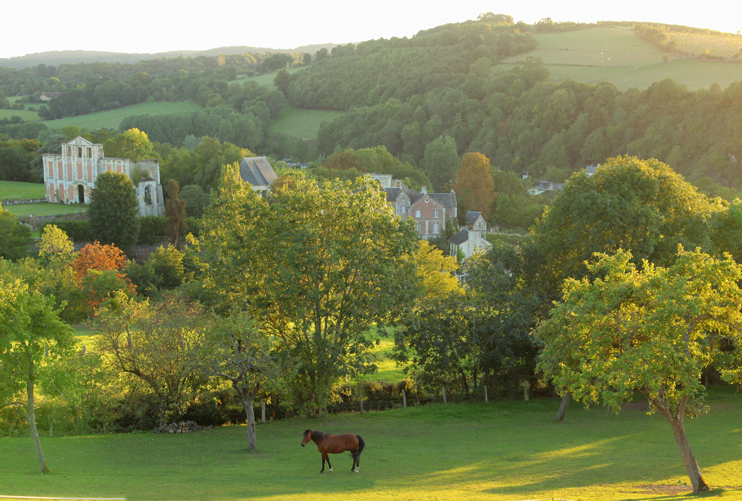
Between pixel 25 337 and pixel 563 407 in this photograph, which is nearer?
pixel 25 337

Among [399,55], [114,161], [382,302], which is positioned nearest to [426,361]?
[382,302]

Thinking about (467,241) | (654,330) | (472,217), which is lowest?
(654,330)

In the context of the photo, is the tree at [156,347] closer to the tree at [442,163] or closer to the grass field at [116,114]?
the tree at [442,163]

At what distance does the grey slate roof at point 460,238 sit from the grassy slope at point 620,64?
83.7m

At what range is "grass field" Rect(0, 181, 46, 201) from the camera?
290ft

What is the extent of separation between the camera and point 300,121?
17538 centimetres

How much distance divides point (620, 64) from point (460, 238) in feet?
371

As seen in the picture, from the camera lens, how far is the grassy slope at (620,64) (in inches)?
5453

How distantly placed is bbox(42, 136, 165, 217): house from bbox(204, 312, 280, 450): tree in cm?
6343

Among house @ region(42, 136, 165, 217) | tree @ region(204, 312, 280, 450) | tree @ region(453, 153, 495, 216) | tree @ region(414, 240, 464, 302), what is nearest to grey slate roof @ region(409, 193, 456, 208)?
tree @ region(453, 153, 495, 216)

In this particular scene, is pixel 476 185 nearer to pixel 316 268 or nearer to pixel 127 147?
pixel 127 147

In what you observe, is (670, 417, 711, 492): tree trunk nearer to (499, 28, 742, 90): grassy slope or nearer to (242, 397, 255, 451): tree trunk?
(242, 397, 255, 451): tree trunk

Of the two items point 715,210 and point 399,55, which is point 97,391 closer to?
point 715,210

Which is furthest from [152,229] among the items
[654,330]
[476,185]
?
[654,330]
